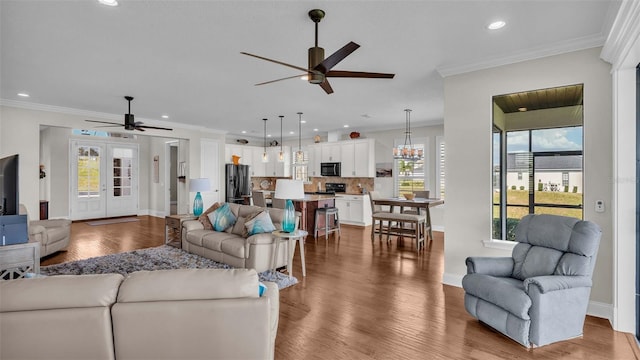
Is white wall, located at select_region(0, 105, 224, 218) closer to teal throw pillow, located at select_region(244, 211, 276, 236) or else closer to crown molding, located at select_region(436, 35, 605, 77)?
teal throw pillow, located at select_region(244, 211, 276, 236)

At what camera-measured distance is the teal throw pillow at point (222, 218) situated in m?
4.84

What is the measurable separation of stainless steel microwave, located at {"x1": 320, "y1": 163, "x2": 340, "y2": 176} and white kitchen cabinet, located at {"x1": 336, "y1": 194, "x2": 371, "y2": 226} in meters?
0.75

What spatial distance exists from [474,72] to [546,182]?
2795 mm

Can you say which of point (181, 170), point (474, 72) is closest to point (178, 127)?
point (181, 170)

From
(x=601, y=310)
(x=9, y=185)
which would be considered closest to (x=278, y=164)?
(x=9, y=185)

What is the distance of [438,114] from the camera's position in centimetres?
654

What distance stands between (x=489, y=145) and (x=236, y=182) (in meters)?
7.06

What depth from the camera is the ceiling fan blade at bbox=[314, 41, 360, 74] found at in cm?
223

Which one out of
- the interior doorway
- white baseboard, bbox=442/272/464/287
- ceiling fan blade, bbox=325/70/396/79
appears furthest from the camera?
the interior doorway

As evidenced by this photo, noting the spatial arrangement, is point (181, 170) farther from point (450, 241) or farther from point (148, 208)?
point (450, 241)

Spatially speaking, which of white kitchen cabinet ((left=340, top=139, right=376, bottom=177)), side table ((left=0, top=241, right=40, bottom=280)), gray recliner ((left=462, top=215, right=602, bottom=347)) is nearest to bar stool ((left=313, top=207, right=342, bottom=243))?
white kitchen cabinet ((left=340, top=139, right=376, bottom=177))

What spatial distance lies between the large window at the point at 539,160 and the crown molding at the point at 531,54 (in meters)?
1.32

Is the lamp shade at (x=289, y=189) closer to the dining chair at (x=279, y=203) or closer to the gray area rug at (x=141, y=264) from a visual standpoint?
the gray area rug at (x=141, y=264)

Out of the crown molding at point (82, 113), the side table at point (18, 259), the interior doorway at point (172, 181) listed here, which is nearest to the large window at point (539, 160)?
the side table at point (18, 259)
